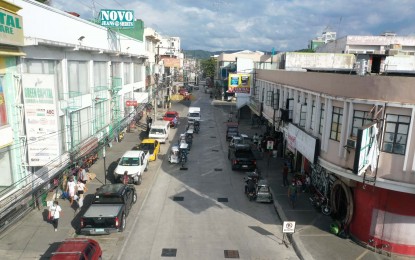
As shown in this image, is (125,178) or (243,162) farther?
(243,162)

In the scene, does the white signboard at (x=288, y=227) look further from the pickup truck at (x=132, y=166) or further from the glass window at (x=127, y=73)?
the glass window at (x=127, y=73)

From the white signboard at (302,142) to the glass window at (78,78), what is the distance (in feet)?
45.4

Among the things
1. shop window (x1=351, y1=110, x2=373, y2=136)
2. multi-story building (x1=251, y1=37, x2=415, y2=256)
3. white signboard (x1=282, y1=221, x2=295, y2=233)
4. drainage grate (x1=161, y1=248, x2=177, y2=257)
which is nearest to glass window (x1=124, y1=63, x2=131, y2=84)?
multi-story building (x1=251, y1=37, x2=415, y2=256)

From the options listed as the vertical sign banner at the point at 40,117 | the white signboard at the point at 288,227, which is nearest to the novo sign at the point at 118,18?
the vertical sign banner at the point at 40,117

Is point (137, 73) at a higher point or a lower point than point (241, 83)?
higher

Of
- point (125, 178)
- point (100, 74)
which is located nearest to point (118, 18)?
point (100, 74)

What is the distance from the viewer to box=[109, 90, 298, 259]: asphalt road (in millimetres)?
14367

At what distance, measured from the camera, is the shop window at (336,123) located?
49.2ft

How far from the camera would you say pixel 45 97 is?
15.2m

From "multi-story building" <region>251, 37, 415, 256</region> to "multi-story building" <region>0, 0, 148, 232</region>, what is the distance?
39.0 ft

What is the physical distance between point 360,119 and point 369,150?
1560mm

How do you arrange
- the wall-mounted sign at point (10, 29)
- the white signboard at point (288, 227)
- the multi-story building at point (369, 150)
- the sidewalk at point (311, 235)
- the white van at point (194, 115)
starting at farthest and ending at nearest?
the white van at point (194, 115) < the white signboard at point (288, 227) < the sidewalk at point (311, 235) < the multi-story building at point (369, 150) < the wall-mounted sign at point (10, 29)

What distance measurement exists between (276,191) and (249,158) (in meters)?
4.75

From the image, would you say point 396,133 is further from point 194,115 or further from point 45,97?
point 194,115
